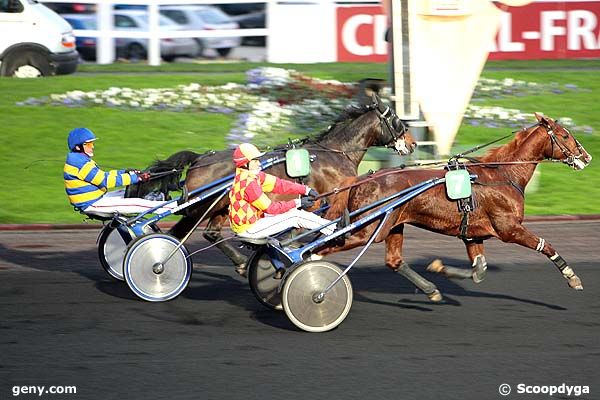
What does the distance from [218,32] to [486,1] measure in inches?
293

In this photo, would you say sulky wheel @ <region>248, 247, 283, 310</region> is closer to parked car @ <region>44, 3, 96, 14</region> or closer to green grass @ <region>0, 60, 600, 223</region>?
green grass @ <region>0, 60, 600, 223</region>

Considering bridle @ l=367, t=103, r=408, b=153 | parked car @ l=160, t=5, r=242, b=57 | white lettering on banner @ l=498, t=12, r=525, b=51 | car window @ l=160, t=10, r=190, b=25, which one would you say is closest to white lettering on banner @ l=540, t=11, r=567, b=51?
white lettering on banner @ l=498, t=12, r=525, b=51

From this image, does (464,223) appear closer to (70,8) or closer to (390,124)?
(390,124)

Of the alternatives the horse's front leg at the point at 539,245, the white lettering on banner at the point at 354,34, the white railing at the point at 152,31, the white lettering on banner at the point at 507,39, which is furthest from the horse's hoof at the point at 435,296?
the white lettering on banner at the point at 507,39

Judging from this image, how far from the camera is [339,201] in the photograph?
964 cm

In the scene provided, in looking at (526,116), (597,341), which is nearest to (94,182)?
(597,341)

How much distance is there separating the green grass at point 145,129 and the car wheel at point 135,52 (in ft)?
3.20

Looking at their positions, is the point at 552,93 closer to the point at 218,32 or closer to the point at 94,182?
the point at 218,32

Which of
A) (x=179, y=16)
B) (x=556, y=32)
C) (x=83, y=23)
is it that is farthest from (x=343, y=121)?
(x=83, y=23)

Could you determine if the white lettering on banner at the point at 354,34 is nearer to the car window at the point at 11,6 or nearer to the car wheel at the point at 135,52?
the car wheel at the point at 135,52

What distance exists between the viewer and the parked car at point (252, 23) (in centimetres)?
2242

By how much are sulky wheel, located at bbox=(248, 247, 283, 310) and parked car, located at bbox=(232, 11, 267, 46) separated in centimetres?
1345

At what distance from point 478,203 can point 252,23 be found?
13908mm

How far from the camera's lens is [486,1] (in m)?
14.9
